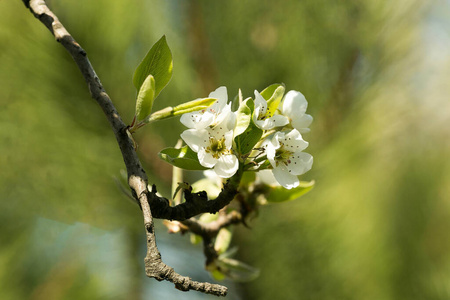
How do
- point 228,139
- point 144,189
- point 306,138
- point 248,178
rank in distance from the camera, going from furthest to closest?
1. point 306,138
2. point 248,178
3. point 228,139
4. point 144,189

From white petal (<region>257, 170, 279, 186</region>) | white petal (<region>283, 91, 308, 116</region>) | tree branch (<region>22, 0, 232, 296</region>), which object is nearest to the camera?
tree branch (<region>22, 0, 232, 296</region>)

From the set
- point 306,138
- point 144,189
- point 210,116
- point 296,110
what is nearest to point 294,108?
point 296,110

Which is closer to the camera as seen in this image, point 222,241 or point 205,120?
point 205,120

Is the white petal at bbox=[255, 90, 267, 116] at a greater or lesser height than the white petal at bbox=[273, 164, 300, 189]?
greater

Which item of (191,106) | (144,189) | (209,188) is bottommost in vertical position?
(144,189)


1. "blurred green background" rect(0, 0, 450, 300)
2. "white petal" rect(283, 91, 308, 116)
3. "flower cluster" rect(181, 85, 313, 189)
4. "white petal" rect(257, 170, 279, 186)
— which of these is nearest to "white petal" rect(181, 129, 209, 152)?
"flower cluster" rect(181, 85, 313, 189)

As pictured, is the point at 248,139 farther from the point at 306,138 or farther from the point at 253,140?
the point at 306,138

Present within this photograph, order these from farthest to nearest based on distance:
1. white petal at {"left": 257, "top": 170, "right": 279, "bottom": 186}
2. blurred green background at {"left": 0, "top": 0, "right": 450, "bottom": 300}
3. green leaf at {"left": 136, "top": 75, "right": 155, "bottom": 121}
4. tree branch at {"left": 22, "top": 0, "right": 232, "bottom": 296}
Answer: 1. blurred green background at {"left": 0, "top": 0, "right": 450, "bottom": 300}
2. white petal at {"left": 257, "top": 170, "right": 279, "bottom": 186}
3. green leaf at {"left": 136, "top": 75, "right": 155, "bottom": 121}
4. tree branch at {"left": 22, "top": 0, "right": 232, "bottom": 296}

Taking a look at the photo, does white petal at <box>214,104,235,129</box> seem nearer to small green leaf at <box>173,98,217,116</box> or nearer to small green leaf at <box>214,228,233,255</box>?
small green leaf at <box>173,98,217,116</box>
